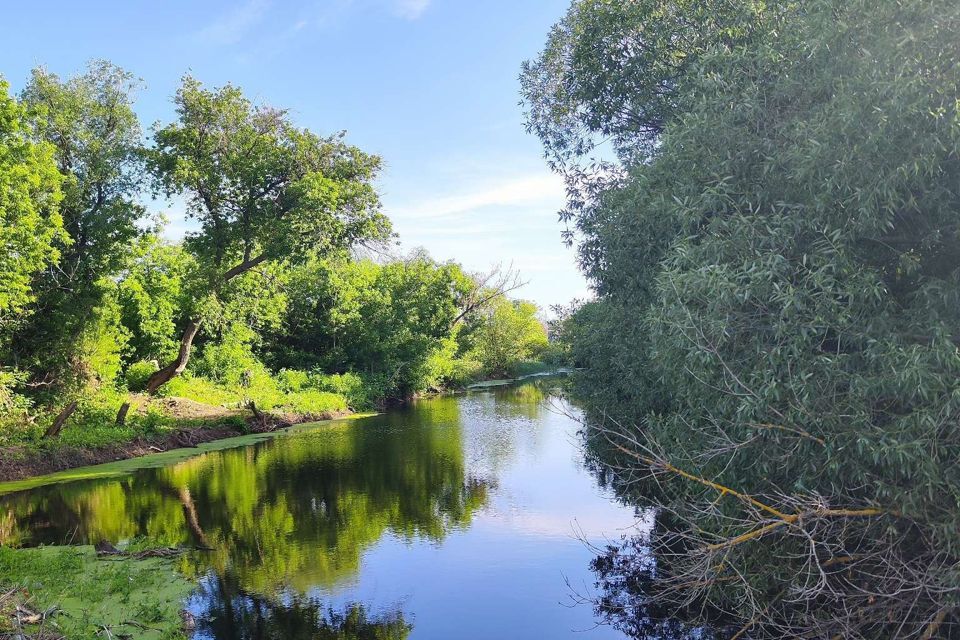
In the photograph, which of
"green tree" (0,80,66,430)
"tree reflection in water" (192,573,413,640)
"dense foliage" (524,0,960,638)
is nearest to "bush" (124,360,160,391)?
"green tree" (0,80,66,430)

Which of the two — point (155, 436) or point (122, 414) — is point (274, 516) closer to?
point (155, 436)

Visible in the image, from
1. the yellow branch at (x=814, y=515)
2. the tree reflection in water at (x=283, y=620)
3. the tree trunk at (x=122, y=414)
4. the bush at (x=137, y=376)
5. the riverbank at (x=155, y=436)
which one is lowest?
the tree reflection in water at (x=283, y=620)

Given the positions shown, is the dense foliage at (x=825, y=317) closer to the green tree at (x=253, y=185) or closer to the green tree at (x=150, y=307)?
the green tree at (x=253, y=185)

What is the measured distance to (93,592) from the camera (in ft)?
30.4

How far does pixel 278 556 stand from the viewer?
1272 centimetres

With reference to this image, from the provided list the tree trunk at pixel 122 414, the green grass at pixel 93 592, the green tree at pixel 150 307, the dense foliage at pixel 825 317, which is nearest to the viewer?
the dense foliage at pixel 825 317

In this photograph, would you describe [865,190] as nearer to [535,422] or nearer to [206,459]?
[206,459]

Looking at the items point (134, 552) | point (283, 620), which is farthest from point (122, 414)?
point (283, 620)

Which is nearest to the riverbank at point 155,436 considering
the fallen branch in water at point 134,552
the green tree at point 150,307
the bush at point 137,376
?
the bush at point 137,376

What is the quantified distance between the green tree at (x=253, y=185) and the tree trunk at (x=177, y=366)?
74mm

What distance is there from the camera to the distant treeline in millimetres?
20328

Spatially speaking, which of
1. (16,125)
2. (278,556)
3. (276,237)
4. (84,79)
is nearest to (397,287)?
(276,237)

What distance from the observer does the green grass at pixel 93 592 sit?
8250 mm

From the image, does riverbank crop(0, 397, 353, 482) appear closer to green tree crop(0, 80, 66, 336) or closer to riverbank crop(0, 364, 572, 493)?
riverbank crop(0, 364, 572, 493)
